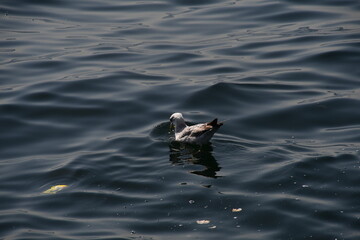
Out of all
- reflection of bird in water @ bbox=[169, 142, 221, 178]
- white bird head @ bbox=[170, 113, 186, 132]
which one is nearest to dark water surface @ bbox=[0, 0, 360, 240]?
reflection of bird in water @ bbox=[169, 142, 221, 178]

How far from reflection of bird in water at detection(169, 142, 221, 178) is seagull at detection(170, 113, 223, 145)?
15 cm

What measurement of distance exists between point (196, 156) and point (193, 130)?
2.43 ft

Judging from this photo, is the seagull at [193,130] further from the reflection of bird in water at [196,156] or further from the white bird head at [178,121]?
the reflection of bird in water at [196,156]

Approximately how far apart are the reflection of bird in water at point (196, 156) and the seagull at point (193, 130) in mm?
153

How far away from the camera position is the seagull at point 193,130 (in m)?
14.4

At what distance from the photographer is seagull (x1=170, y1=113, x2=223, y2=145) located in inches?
566

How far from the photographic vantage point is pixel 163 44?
73.6 ft

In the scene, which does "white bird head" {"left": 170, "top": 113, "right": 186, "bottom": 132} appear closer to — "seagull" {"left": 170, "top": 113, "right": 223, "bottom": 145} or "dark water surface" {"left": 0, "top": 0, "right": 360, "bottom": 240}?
"seagull" {"left": 170, "top": 113, "right": 223, "bottom": 145}

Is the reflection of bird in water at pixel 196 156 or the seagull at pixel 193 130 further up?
the seagull at pixel 193 130

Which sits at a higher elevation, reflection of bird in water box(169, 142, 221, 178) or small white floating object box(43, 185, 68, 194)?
small white floating object box(43, 185, 68, 194)

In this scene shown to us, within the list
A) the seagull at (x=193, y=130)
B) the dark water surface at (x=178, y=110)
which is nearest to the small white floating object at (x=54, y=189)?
the dark water surface at (x=178, y=110)

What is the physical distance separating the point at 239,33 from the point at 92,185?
458 inches

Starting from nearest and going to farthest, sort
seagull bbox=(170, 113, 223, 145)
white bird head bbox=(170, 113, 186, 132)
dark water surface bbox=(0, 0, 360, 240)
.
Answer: dark water surface bbox=(0, 0, 360, 240) < seagull bbox=(170, 113, 223, 145) < white bird head bbox=(170, 113, 186, 132)

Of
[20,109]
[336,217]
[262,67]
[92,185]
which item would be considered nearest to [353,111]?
[262,67]
